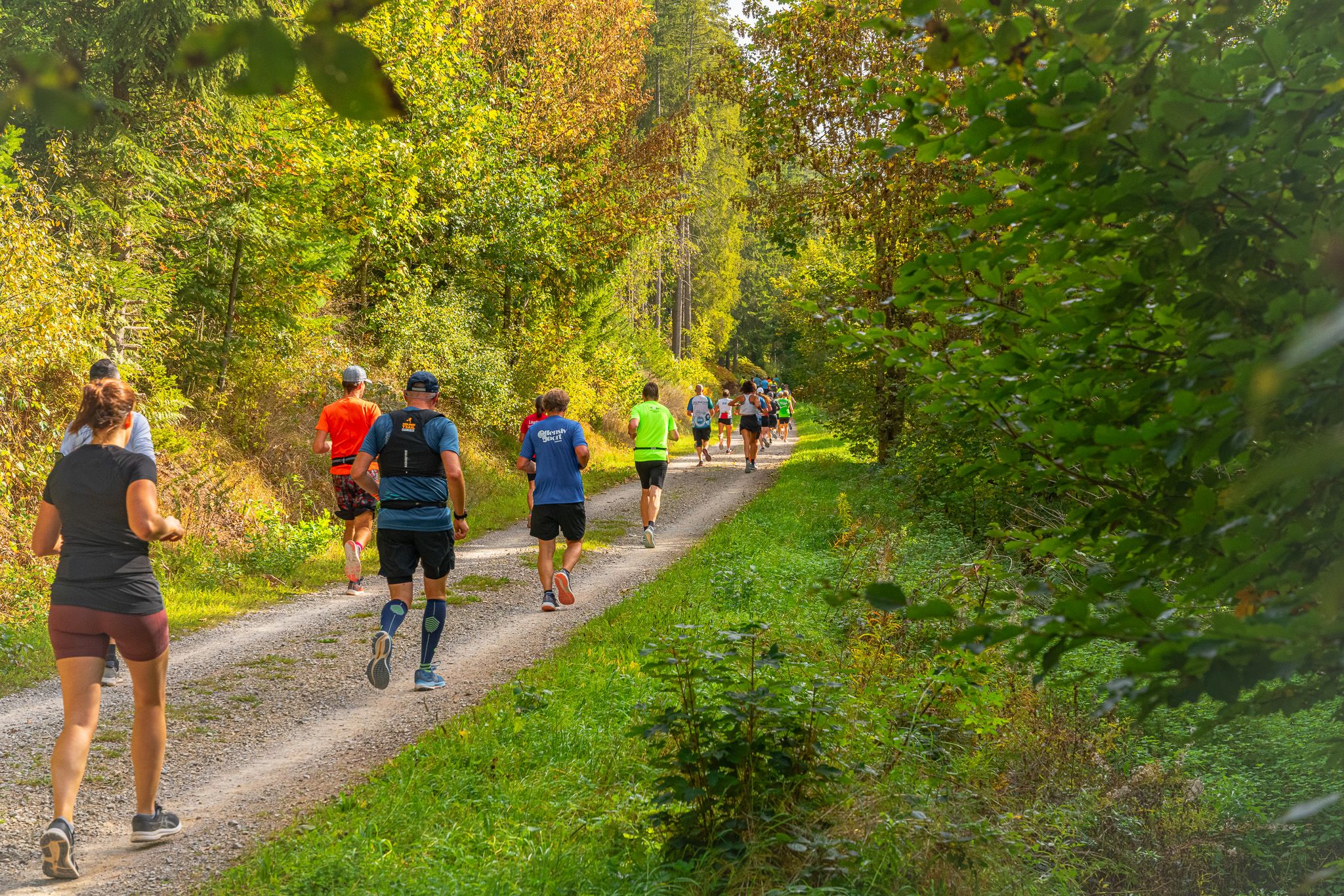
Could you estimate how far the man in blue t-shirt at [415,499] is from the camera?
22.7ft

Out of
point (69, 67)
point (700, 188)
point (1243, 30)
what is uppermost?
point (700, 188)

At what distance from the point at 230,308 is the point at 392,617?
296 inches

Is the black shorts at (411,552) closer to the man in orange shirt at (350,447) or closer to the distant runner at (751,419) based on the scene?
the man in orange shirt at (350,447)

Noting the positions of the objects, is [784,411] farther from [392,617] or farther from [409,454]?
[392,617]

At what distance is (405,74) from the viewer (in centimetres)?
1673

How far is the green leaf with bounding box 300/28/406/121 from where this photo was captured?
3.50ft

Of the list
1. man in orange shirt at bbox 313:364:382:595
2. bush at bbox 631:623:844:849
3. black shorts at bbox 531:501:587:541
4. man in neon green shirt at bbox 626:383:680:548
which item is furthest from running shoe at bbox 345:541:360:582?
bush at bbox 631:623:844:849

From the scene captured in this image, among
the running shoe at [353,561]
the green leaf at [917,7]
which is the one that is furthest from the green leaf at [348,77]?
the running shoe at [353,561]

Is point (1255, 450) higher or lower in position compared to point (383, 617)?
higher

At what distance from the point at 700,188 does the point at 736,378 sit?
14.6m

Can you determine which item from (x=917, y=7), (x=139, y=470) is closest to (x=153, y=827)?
(x=139, y=470)

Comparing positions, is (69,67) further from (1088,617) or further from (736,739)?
(736,739)

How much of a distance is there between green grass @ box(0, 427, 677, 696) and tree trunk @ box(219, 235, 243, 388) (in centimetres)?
273

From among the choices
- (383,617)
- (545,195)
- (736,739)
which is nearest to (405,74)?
(545,195)
